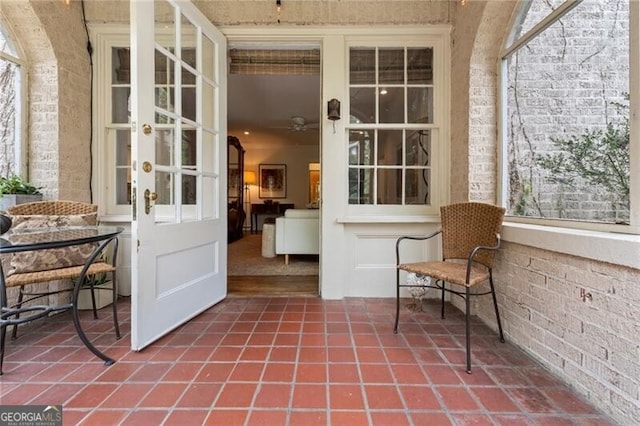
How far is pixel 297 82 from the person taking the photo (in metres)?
4.10

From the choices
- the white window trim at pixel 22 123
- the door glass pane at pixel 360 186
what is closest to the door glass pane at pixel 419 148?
the door glass pane at pixel 360 186

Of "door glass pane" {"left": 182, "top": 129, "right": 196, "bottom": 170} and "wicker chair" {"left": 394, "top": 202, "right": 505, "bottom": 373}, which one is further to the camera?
"door glass pane" {"left": 182, "top": 129, "right": 196, "bottom": 170}

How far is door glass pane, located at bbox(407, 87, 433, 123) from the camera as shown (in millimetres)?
2688

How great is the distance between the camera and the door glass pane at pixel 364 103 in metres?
2.68

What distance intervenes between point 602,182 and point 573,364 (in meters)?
0.93

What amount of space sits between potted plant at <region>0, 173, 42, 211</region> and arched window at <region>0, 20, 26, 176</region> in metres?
0.13

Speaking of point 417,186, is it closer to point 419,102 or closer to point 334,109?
point 419,102

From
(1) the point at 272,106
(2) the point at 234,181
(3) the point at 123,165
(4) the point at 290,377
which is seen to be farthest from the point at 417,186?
(2) the point at 234,181

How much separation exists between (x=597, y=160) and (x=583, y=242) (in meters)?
0.50

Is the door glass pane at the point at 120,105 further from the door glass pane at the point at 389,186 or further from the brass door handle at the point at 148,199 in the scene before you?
the door glass pane at the point at 389,186

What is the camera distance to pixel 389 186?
8.93 ft

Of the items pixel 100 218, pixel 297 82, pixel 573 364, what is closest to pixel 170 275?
pixel 100 218

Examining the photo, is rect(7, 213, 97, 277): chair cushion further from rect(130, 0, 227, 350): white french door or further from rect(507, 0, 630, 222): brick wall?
rect(507, 0, 630, 222): brick wall

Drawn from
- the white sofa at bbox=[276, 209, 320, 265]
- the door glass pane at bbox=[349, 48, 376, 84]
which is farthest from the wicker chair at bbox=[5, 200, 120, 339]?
the door glass pane at bbox=[349, 48, 376, 84]
